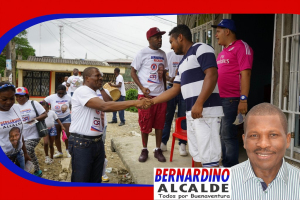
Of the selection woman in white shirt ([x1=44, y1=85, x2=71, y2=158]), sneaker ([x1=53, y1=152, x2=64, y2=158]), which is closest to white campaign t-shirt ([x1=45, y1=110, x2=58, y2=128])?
woman in white shirt ([x1=44, y1=85, x2=71, y2=158])

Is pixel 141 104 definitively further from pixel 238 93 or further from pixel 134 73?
pixel 238 93

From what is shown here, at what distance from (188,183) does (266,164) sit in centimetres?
48

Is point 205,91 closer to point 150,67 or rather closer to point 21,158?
point 150,67

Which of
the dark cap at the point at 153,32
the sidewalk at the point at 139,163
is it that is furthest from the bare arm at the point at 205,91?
the dark cap at the point at 153,32

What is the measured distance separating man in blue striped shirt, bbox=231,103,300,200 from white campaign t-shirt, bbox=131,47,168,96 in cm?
215

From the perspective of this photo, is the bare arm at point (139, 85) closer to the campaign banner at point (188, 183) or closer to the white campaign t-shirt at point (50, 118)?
the campaign banner at point (188, 183)

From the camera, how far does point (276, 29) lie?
10.7 feet

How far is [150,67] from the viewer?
3.65m

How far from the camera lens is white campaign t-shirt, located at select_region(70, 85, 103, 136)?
2.58 metres

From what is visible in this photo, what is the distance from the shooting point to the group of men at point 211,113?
60.1 inches

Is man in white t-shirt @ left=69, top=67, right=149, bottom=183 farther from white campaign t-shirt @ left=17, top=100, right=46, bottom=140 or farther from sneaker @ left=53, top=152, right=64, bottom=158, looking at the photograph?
sneaker @ left=53, top=152, right=64, bottom=158

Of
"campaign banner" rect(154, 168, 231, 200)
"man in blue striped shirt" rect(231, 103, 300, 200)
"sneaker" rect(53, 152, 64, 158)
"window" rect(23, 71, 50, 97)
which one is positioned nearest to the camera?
"man in blue striped shirt" rect(231, 103, 300, 200)

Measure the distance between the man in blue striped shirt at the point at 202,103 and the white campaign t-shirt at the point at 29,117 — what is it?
104 inches

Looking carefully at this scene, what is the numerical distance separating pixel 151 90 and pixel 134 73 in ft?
1.18
